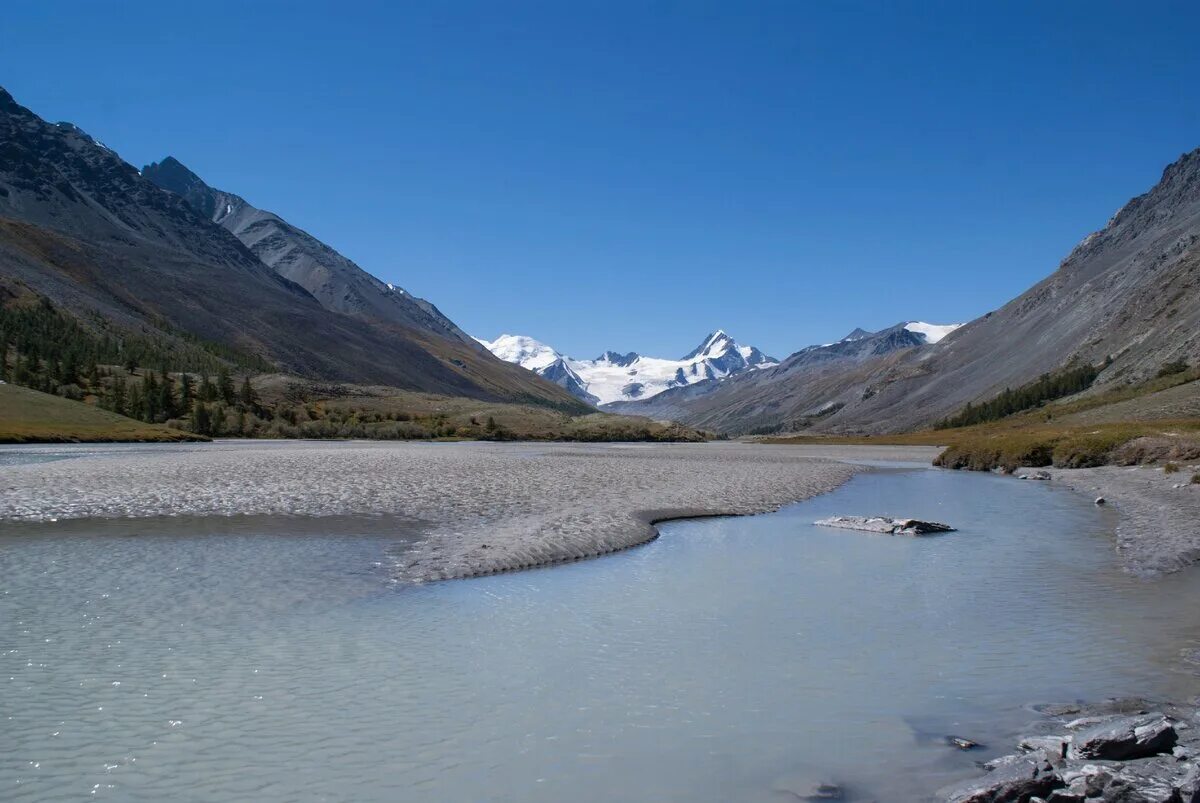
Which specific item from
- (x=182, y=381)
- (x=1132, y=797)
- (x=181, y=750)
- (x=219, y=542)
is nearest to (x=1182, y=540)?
(x=1132, y=797)

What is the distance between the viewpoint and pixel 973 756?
10.8 m

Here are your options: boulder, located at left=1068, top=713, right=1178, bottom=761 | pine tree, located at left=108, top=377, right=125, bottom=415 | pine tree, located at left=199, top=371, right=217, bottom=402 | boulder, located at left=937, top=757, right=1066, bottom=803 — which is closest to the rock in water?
boulder, located at left=1068, top=713, right=1178, bottom=761

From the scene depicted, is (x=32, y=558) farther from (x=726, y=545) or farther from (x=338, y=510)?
(x=726, y=545)

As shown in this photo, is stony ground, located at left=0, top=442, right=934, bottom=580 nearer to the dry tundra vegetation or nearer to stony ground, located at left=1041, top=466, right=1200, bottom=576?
stony ground, located at left=1041, top=466, right=1200, bottom=576

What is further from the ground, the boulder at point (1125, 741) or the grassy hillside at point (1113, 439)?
the grassy hillside at point (1113, 439)

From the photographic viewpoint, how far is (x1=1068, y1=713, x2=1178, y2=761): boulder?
9.91 meters

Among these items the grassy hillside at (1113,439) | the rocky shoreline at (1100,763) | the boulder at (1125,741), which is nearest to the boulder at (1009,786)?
the rocky shoreline at (1100,763)

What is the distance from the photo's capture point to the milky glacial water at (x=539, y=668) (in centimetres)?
1026

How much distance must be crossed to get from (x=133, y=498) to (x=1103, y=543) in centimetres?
4013

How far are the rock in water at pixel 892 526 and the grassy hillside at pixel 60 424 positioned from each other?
86.8 metres

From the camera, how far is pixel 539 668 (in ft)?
47.0

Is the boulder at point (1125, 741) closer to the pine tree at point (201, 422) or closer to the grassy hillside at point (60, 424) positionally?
the grassy hillside at point (60, 424)

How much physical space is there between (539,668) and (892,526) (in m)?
22.4

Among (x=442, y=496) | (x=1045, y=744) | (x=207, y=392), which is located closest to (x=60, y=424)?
(x=207, y=392)
